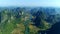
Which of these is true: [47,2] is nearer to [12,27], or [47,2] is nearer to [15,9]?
[15,9]

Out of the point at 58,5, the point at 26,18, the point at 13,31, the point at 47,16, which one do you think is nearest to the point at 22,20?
the point at 26,18

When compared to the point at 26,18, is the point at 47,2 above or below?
above

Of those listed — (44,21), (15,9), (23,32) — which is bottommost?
(23,32)

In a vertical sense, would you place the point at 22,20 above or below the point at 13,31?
above

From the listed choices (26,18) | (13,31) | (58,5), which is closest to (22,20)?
(26,18)

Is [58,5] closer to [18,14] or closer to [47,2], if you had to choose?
[47,2]

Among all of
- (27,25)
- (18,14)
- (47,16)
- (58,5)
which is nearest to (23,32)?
(27,25)

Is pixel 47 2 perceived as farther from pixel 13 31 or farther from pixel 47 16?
pixel 13 31
